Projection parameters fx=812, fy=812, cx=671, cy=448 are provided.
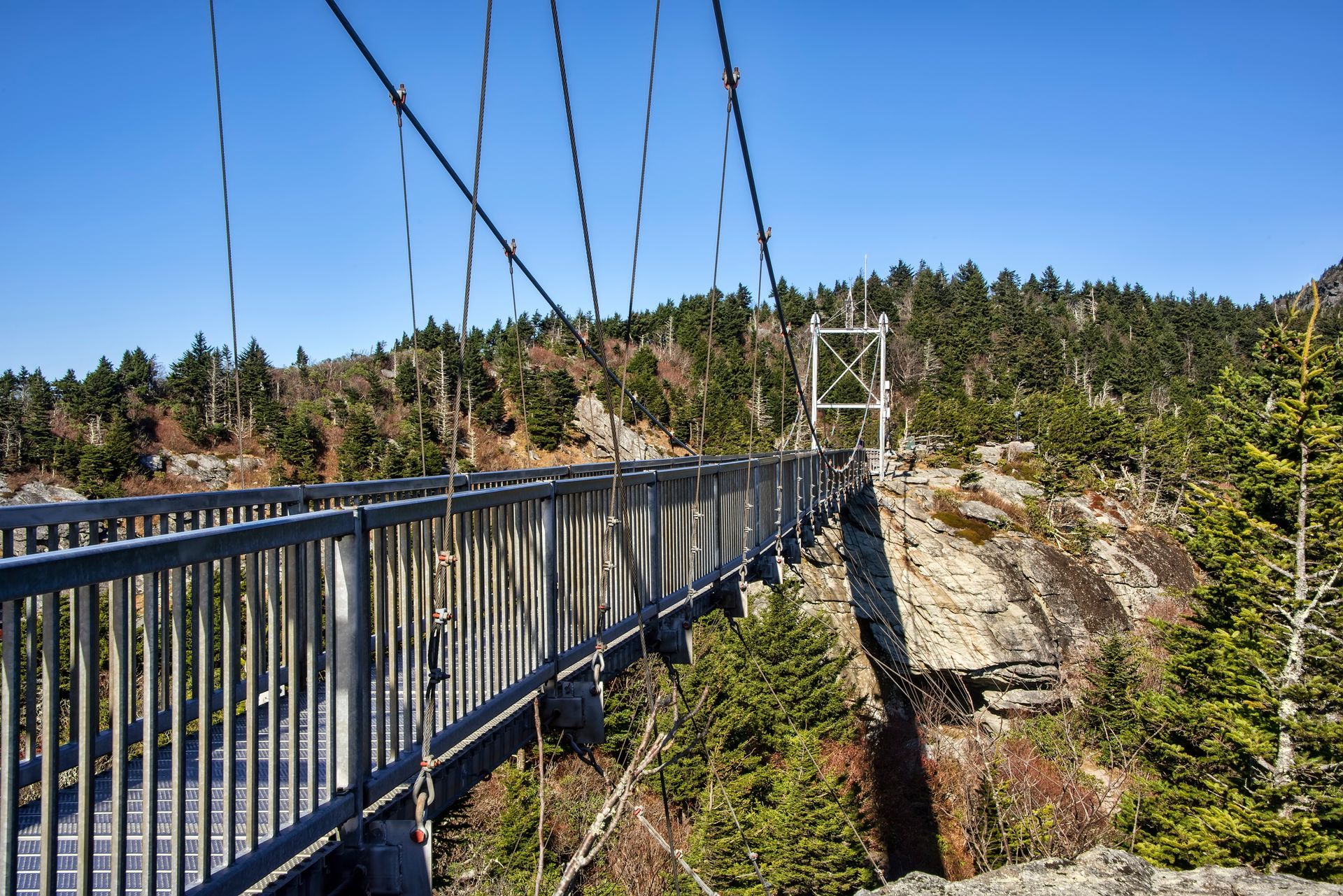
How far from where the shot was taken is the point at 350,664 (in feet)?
6.94

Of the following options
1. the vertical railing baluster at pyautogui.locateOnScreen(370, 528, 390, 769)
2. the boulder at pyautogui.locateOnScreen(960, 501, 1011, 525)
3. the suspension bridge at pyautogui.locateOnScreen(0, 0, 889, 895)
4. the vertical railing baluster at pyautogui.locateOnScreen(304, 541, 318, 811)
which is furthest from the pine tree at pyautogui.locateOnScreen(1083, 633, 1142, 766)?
the vertical railing baluster at pyautogui.locateOnScreen(304, 541, 318, 811)

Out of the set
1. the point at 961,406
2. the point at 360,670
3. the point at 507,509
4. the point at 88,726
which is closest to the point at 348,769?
the point at 360,670

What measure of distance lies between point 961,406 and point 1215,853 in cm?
2567

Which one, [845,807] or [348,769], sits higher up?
[348,769]

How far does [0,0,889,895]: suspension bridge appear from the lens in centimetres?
143

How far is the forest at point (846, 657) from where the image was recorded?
1191 cm

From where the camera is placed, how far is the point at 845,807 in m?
15.2

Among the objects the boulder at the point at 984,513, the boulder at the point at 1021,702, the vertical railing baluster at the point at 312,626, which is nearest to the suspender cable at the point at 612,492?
the vertical railing baluster at the point at 312,626

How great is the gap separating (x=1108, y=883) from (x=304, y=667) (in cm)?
458

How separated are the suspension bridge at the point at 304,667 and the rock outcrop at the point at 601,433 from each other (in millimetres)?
34199

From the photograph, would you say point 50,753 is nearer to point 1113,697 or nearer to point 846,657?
point 1113,697

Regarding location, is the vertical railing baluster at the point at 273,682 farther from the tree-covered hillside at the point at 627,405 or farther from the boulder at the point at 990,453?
the boulder at the point at 990,453

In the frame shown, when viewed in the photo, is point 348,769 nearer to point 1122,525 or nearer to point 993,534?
point 993,534

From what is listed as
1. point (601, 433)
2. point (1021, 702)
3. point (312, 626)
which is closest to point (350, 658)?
point (312, 626)
